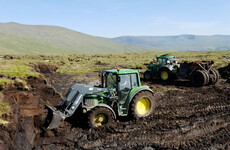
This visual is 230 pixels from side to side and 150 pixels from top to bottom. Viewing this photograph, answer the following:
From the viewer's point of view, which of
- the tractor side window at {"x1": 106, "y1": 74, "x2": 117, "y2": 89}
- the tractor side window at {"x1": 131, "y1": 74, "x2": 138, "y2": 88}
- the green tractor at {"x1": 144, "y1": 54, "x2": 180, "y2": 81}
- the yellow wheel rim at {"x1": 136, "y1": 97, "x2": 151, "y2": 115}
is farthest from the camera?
the green tractor at {"x1": 144, "y1": 54, "x2": 180, "y2": 81}

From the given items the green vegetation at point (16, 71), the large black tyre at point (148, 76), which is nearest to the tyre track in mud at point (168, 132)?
the large black tyre at point (148, 76)

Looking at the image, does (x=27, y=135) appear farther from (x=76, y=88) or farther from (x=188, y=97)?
(x=188, y=97)

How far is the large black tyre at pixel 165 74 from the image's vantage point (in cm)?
1677

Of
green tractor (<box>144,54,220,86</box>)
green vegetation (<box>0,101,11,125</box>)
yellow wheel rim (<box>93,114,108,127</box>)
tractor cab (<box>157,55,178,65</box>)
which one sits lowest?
yellow wheel rim (<box>93,114,108,127</box>)

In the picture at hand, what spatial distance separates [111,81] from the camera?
7.62m

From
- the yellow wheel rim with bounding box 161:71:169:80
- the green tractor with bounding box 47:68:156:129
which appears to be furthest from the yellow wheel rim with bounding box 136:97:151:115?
the yellow wheel rim with bounding box 161:71:169:80

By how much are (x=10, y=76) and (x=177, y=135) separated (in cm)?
1205

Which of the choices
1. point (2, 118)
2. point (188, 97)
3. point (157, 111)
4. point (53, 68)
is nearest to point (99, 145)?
point (2, 118)

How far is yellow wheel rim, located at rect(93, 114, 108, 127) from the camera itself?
676 cm

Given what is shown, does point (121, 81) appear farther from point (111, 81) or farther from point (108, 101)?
point (108, 101)

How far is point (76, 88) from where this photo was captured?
746 centimetres

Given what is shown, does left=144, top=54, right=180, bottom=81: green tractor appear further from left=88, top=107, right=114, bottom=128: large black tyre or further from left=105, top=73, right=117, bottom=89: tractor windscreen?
left=88, top=107, right=114, bottom=128: large black tyre

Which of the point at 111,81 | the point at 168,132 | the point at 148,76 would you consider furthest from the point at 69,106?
the point at 148,76

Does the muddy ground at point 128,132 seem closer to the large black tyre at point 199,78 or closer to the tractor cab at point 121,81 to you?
the tractor cab at point 121,81
